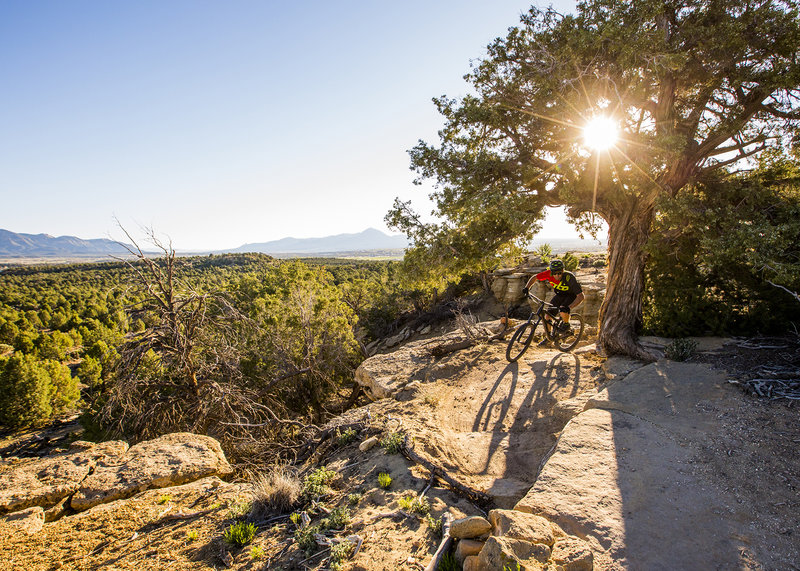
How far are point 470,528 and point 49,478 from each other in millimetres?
5797

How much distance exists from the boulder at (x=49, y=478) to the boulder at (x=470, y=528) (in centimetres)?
525

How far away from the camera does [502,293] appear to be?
23.4 m

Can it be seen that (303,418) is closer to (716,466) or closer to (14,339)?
(716,466)

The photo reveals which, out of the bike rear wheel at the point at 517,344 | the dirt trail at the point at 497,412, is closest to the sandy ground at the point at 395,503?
the dirt trail at the point at 497,412

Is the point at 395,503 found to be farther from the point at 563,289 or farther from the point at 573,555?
the point at 563,289

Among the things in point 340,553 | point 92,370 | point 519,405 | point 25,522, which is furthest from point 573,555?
point 92,370

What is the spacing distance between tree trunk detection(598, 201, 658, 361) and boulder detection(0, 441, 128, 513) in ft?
32.9

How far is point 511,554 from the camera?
247cm

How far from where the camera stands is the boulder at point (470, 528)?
303 cm

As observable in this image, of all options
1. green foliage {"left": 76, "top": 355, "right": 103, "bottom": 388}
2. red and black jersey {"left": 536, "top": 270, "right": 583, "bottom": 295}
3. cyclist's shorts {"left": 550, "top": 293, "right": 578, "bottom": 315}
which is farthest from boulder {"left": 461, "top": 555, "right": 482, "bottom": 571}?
green foliage {"left": 76, "top": 355, "right": 103, "bottom": 388}

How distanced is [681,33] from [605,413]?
7.07 m

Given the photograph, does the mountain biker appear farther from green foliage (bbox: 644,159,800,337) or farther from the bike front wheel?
green foliage (bbox: 644,159,800,337)

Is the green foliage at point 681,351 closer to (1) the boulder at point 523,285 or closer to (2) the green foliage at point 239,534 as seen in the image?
(2) the green foliage at point 239,534

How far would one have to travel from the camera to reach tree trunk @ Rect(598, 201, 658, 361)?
8.14m
